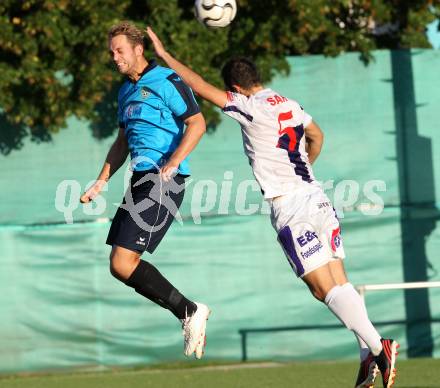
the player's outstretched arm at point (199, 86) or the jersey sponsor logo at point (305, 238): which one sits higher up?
the player's outstretched arm at point (199, 86)

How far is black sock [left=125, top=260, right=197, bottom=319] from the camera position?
7.01 metres

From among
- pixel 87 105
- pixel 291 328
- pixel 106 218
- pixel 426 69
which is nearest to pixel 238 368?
pixel 291 328

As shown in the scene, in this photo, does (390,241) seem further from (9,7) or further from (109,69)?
(9,7)

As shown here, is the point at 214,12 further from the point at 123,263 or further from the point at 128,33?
the point at 123,263

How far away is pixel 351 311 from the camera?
6621 millimetres

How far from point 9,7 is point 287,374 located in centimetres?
439

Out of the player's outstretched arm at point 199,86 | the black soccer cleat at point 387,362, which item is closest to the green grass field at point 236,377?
the black soccer cleat at point 387,362

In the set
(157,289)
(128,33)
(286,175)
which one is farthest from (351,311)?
(128,33)

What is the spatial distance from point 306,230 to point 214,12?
2.15m

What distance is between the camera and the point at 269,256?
428 inches

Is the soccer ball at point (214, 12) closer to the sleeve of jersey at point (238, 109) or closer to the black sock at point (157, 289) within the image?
the sleeve of jersey at point (238, 109)

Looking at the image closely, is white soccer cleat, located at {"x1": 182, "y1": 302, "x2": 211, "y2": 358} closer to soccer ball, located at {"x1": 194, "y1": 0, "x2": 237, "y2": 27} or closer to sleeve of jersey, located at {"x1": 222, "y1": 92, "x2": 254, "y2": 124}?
sleeve of jersey, located at {"x1": 222, "y1": 92, "x2": 254, "y2": 124}

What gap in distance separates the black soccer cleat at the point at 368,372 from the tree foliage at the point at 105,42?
4.65 meters

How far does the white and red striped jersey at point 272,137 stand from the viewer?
22.3 ft
